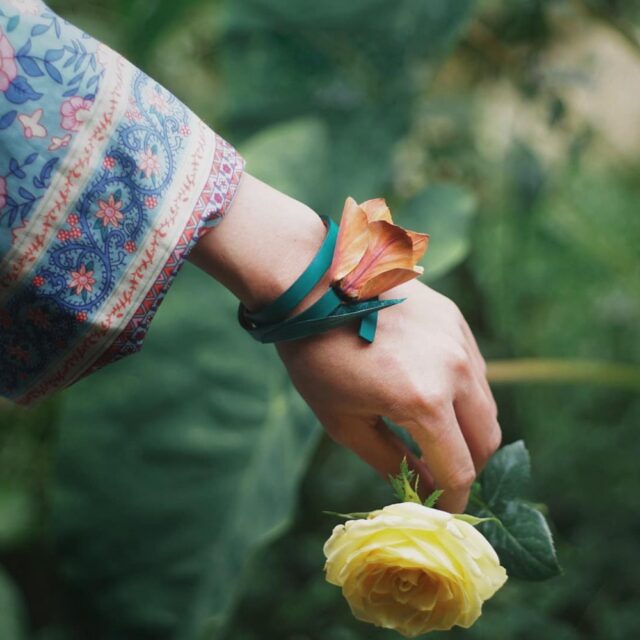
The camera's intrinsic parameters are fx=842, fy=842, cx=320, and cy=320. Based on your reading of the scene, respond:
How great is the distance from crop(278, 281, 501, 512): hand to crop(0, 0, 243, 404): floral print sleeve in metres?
0.11

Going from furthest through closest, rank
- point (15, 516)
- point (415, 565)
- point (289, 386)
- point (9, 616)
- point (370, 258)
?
point (15, 516) → point (9, 616) → point (289, 386) → point (370, 258) → point (415, 565)

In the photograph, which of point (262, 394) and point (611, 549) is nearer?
point (262, 394)

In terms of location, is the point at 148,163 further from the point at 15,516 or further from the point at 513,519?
the point at 15,516

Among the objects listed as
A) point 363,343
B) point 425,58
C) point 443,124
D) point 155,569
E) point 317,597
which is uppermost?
point 363,343

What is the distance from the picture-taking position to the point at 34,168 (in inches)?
19.5

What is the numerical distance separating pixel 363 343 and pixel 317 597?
87cm

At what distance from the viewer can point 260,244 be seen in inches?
22.0

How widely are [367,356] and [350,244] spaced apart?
74mm

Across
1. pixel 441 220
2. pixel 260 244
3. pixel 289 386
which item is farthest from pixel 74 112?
pixel 441 220

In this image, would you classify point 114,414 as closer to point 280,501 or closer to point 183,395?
point 183,395

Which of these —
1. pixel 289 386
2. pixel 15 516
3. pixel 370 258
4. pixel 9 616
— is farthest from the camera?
pixel 15 516

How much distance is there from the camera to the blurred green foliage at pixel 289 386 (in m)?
1.06

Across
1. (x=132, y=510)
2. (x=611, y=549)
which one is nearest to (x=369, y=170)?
(x=132, y=510)

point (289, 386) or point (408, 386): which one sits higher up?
point (408, 386)
